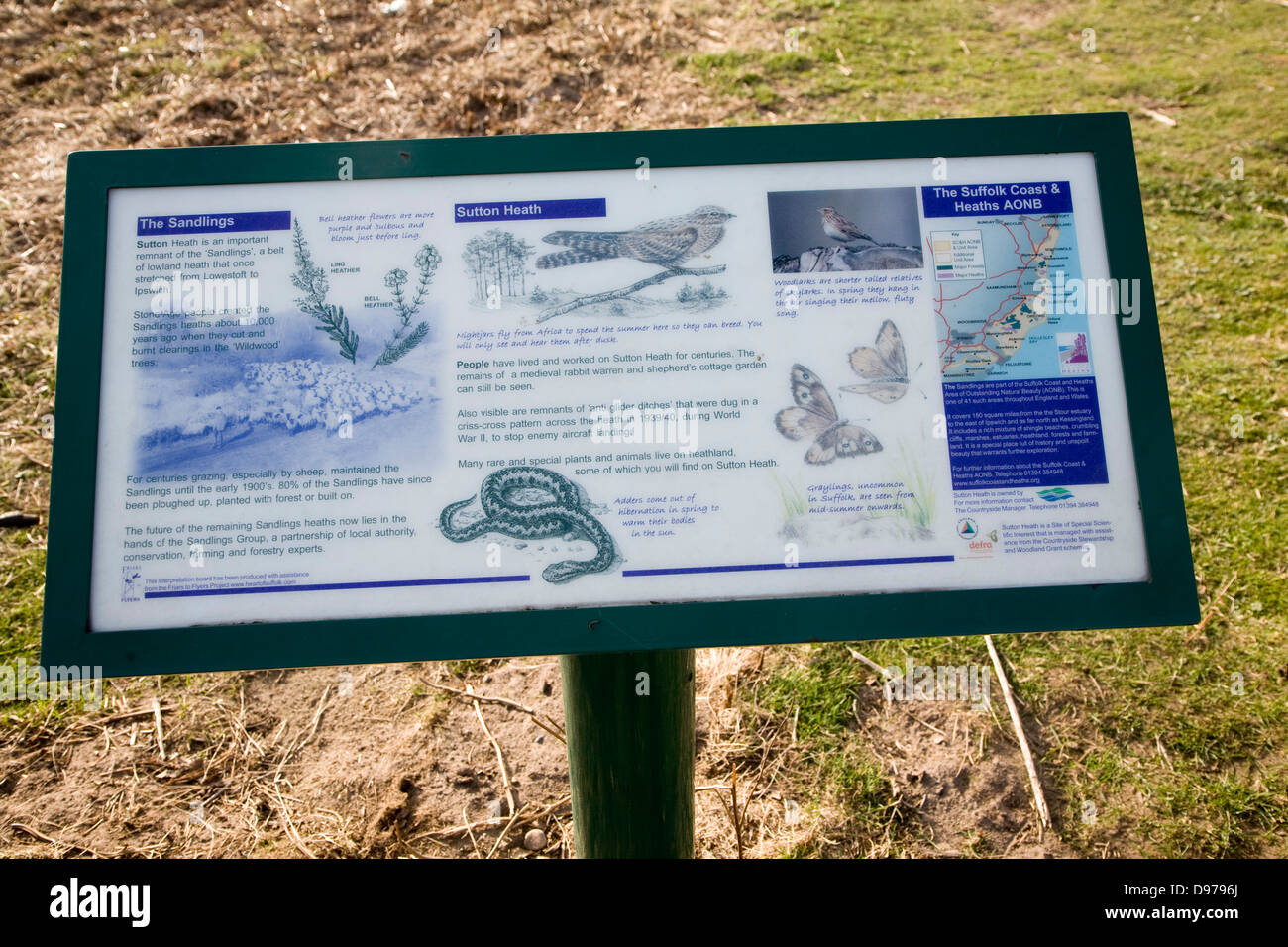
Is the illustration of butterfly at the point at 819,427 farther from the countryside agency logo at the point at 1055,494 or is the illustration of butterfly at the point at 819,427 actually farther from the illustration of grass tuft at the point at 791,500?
the countryside agency logo at the point at 1055,494

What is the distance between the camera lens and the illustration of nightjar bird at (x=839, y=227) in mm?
1623

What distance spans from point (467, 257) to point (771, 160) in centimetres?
63

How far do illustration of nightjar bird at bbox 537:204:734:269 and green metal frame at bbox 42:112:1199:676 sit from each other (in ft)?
0.43

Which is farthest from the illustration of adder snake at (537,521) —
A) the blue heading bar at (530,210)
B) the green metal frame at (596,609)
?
the blue heading bar at (530,210)

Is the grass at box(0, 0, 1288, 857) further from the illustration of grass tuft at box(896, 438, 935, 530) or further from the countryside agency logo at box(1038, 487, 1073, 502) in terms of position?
the countryside agency logo at box(1038, 487, 1073, 502)

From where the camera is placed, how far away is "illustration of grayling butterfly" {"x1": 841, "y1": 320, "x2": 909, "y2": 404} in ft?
5.16

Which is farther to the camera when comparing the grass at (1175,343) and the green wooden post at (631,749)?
the grass at (1175,343)

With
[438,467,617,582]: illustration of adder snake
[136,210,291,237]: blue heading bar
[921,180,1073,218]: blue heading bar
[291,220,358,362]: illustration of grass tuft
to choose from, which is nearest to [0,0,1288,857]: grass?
[438,467,617,582]: illustration of adder snake

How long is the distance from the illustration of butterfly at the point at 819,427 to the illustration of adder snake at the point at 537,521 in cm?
40

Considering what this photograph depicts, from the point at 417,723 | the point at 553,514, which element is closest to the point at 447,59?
the point at 417,723

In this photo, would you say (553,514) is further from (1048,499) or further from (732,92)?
(732,92)

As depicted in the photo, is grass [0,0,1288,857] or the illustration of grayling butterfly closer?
the illustration of grayling butterfly

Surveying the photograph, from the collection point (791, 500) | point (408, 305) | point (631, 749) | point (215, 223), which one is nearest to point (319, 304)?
point (408, 305)

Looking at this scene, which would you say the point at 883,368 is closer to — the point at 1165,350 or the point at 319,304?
the point at 319,304
